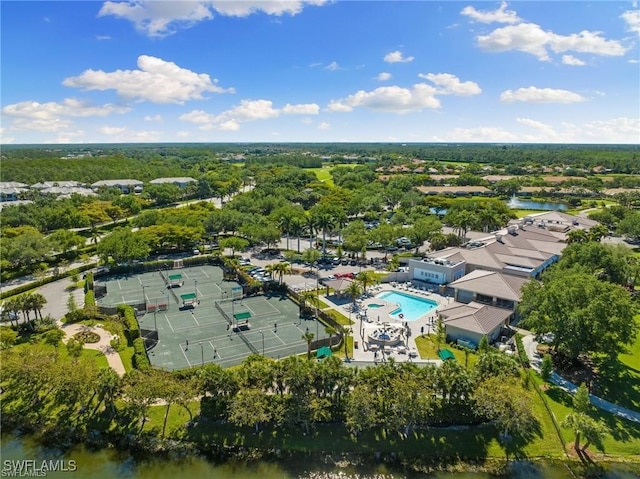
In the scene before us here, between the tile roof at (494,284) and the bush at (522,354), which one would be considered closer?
the bush at (522,354)

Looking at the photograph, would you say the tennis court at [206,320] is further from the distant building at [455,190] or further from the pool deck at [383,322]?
the distant building at [455,190]

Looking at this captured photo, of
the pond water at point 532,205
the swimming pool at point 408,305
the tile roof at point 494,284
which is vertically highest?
the pond water at point 532,205

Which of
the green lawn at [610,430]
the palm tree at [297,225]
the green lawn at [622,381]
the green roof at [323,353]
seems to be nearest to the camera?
the green lawn at [610,430]

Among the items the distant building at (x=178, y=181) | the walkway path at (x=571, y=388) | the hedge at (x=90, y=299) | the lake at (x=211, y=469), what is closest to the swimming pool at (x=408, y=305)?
the walkway path at (x=571, y=388)

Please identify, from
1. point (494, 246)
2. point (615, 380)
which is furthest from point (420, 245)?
point (615, 380)

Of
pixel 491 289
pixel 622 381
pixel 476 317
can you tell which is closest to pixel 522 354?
pixel 476 317

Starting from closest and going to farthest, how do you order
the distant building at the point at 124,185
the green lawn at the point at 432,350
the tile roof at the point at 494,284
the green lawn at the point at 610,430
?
the green lawn at the point at 610,430 → the green lawn at the point at 432,350 → the tile roof at the point at 494,284 → the distant building at the point at 124,185

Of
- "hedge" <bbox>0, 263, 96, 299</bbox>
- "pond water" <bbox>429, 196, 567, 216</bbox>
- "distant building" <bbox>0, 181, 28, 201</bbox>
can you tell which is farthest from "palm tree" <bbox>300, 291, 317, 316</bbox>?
"distant building" <bbox>0, 181, 28, 201</bbox>

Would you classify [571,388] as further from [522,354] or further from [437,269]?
[437,269]
